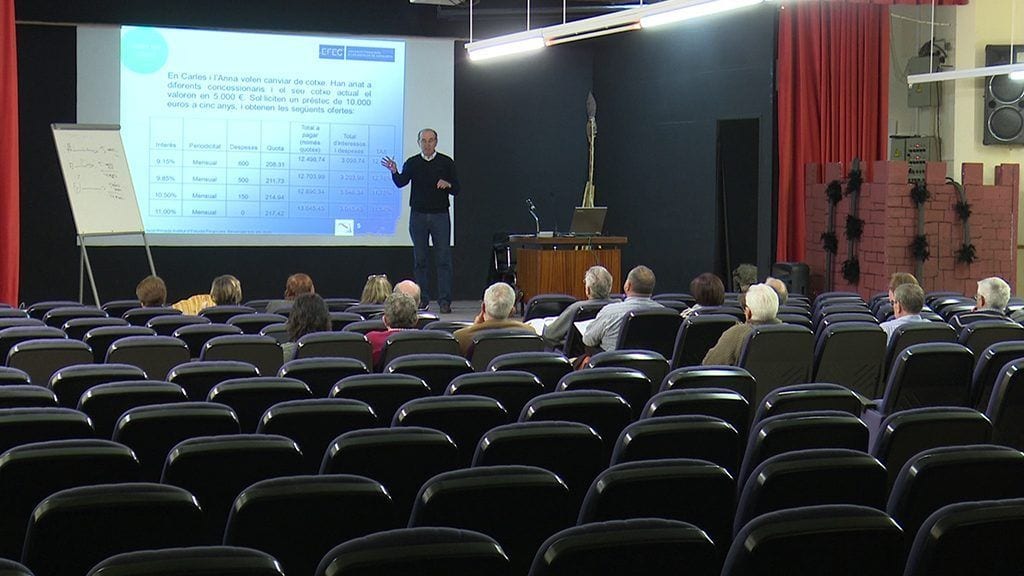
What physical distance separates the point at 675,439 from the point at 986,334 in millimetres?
3480

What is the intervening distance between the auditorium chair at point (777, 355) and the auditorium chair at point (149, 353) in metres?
2.59

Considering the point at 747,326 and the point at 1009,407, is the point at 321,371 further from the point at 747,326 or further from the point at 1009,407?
the point at 1009,407

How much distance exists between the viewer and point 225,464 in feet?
9.41

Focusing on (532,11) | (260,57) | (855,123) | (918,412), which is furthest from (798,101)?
(918,412)

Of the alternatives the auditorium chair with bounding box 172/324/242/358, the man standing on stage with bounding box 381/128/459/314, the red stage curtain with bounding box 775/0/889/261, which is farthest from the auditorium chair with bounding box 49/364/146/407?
the red stage curtain with bounding box 775/0/889/261

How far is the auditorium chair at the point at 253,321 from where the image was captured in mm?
6898

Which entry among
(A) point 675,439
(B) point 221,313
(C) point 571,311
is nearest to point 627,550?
(A) point 675,439

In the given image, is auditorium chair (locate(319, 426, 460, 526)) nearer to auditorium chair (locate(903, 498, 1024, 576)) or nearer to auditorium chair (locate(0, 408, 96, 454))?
auditorium chair (locate(0, 408, 96, 454))

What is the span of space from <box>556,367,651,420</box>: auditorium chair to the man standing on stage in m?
7.74

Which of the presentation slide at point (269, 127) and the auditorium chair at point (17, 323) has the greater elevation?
the presentation slide at point (269, 127)

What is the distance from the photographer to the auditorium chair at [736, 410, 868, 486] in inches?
131

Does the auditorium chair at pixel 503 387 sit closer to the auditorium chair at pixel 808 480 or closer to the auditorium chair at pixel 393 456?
the auditorium chair at pixel 393 456

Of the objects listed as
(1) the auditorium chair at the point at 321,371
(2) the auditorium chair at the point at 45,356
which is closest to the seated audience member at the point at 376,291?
(2) the auditorium chair at the point at 45,356

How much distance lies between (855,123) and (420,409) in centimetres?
1072
